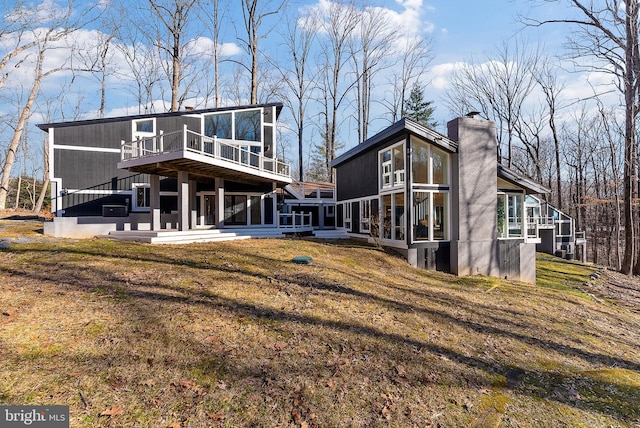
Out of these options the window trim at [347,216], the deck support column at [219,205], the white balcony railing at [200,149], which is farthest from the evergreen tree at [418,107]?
the deck support column at [219,205]

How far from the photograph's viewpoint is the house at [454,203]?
1197cm

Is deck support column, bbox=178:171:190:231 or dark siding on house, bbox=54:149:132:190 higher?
dark siding on house, bbox=54:149:132:190

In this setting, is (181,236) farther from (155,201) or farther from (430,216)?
(430,216)

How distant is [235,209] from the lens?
1722 centimetres

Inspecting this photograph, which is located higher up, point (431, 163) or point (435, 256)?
point (431, 163)

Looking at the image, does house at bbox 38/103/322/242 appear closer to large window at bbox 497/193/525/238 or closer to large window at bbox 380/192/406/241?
large window at bbox 380/192/406/241

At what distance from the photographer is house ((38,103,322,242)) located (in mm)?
13094

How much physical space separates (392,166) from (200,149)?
788cm

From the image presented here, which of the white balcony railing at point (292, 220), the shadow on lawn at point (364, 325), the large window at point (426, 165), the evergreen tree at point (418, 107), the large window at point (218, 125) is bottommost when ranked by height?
the shadow on lawn at point (364, 325)

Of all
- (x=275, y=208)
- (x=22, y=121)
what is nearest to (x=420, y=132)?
(x=275, y=208)

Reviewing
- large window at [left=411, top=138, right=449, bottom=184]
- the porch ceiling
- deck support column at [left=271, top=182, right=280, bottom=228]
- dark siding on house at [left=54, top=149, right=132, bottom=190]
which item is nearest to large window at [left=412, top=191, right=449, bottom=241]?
large window at [left=411, top=138, right=449, bottom=184]

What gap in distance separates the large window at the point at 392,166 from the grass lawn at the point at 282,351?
566 centimetres

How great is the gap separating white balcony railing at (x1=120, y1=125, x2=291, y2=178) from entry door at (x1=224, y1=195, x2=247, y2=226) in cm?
234

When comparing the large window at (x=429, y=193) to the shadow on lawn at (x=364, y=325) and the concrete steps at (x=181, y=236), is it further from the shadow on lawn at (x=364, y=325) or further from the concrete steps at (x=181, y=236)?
the concrete steps at (x=181, y=236)
